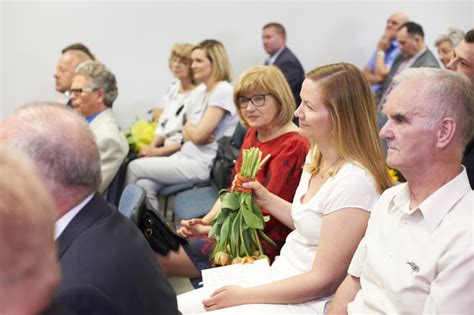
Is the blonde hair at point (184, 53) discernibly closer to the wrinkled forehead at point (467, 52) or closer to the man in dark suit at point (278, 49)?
the man in dark suit at point (278, 49)

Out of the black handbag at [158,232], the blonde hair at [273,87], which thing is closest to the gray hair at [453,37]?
the blonde hair at [273,87]

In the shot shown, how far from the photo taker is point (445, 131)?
5.63 ft

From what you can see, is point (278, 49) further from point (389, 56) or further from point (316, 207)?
point (316, 207)

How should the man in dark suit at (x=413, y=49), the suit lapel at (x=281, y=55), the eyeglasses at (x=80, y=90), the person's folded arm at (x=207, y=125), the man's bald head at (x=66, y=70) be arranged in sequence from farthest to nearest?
the suit lapel at (x=281, y=55)
the man in dark suit at (x=413, y=49)
the man's bald head at (x=66, y=70)
the person's folded arm at (x=207, y=125)
the eyeglasses at (x=80, y=90)

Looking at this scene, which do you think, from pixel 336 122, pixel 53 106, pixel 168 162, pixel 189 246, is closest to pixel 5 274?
pixel 53 106

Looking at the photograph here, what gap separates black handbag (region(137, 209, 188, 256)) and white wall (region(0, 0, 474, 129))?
160 inches

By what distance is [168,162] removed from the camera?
14.8 ft

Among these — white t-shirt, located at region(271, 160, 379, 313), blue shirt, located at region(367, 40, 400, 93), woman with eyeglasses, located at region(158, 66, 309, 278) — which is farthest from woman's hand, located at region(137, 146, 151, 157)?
white t-shirt, located at region(271, 160, 379, 313)

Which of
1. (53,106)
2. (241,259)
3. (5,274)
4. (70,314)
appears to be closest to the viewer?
(5,274)

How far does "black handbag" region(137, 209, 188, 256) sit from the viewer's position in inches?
106

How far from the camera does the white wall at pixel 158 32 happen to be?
6570 millimetres

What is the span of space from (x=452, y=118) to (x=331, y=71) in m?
0.68

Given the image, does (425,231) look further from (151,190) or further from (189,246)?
(151,190)

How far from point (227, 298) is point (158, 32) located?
4.80 m
